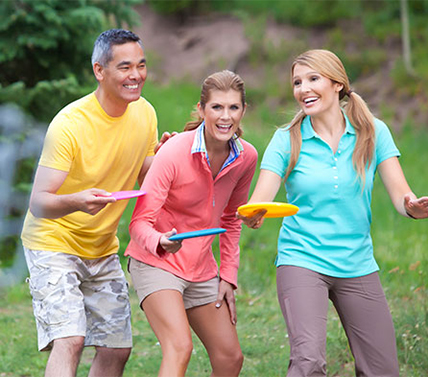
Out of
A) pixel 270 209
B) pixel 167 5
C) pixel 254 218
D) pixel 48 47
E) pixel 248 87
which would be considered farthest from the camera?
pixel 167 5

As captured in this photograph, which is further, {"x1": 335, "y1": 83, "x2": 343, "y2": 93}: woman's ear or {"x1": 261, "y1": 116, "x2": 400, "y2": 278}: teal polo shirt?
{"x1": 335, "y1": 83, "x2": 343, "y2": 93}: woman's ear

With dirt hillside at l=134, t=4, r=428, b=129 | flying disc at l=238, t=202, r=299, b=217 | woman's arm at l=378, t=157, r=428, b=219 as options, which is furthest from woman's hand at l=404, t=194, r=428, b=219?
dirt hillside at l=134, t=4, r=428, b=129

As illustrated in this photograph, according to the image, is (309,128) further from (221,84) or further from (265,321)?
(265,321)

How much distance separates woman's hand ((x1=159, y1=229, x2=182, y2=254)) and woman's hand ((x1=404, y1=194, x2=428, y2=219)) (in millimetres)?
1065

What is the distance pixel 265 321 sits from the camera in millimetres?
6203

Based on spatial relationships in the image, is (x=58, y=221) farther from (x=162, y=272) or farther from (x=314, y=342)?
(x=314, y=342)

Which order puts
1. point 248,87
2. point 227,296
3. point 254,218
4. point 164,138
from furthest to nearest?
point 248,87 < point 164,138 < point 227,296 < point 254,218

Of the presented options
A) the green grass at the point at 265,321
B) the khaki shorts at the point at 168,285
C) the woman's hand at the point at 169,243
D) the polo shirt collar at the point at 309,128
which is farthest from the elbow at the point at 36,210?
the green grass at the point at 265,321

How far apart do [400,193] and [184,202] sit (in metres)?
1.03

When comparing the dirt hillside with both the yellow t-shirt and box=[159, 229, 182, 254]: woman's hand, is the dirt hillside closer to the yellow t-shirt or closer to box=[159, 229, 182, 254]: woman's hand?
the yellow t-shirt

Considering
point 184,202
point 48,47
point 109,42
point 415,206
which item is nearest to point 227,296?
Answer: point 184,202

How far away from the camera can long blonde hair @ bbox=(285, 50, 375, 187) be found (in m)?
3.60

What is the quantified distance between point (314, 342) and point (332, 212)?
0.61 meters

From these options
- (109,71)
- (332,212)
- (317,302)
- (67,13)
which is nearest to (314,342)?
(317,302)
